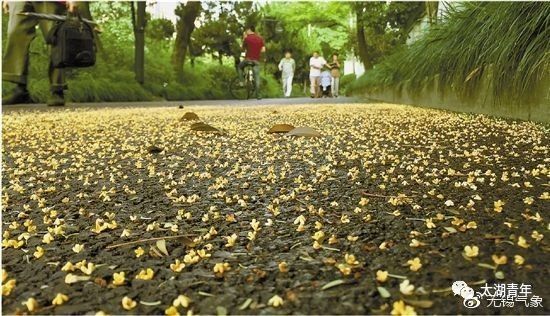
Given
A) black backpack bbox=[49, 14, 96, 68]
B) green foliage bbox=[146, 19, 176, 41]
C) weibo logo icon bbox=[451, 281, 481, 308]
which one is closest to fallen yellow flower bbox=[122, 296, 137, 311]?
weibo logo icon bbox=[451, 281, 481, 308]

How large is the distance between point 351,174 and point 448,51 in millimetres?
3127

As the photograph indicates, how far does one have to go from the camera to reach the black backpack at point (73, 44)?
5.41 m

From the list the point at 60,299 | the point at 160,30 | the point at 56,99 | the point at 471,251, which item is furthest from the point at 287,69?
the point at 60,299

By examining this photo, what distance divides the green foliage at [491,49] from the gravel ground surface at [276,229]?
0.98 metres

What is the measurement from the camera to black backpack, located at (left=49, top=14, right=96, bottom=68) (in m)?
5.41

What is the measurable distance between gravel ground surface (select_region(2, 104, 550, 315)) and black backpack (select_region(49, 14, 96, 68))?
3.23 metres

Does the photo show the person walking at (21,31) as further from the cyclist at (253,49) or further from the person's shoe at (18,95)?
the cyclist at (253,49)

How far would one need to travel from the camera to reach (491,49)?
12.2 ft

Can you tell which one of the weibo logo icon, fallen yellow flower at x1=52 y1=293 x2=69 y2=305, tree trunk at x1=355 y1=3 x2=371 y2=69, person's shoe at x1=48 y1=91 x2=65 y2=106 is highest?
tree trunk at x1=355 y1=3 x2=371 y2=69

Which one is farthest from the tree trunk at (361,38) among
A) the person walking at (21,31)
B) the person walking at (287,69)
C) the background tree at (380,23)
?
the person walking at (21,31)

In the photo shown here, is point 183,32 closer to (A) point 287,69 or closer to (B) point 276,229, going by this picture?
(A) point 287,69

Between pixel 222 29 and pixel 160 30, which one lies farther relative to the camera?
pixel 222 29

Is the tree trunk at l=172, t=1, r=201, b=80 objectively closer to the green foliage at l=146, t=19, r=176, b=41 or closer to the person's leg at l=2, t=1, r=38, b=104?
the green foliage at l=146, t=19, r=176, b=41

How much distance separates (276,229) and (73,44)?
16.1 feet
